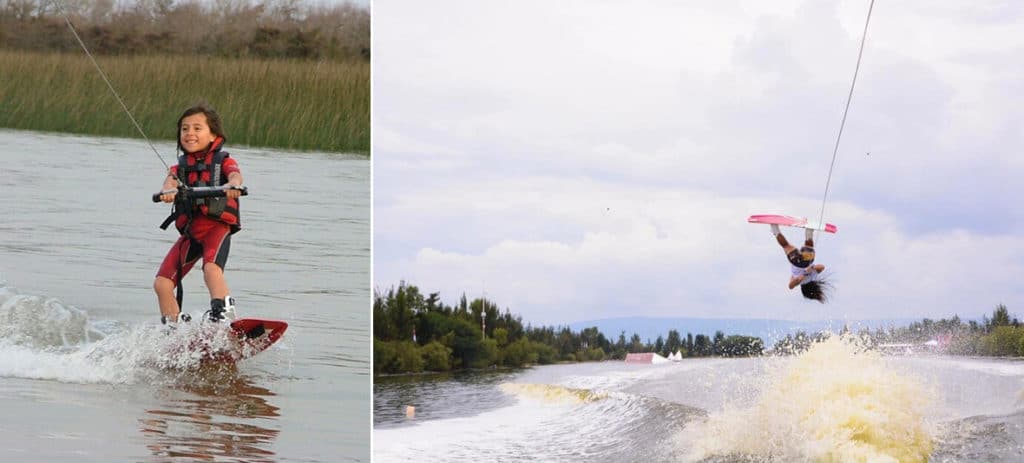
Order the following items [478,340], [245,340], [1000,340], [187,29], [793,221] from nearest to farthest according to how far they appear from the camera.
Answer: [245,340] → [793,221] → [1000,340] → [187,29] → [478,340]

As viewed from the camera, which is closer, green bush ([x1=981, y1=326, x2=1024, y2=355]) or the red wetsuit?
the red wetsuit

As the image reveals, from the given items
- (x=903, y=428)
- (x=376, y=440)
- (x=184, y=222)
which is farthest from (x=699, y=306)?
(x=184, y=222)

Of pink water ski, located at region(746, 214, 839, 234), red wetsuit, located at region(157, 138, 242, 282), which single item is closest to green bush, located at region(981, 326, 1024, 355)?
pink water ski, located at region(746, 214, 839, 234)

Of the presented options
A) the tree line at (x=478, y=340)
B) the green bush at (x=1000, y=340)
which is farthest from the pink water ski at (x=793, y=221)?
the green bush at (x=1000, y=340)

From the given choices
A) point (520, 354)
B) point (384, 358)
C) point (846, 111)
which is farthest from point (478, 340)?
point (846, 111)

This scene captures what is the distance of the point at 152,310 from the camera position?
7.21 meters

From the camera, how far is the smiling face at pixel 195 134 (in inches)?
262

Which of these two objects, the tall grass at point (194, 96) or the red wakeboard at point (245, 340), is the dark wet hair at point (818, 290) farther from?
the tall grass at point (194, 96)

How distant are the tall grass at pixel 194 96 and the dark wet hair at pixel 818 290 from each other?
255 cm

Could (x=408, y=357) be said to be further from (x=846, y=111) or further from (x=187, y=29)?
(x=846, y=111)

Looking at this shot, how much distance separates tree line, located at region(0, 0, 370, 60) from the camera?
8.47 m

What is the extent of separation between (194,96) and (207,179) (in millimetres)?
1790

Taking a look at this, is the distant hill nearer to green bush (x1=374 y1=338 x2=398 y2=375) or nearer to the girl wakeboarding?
the girl wakeboarding

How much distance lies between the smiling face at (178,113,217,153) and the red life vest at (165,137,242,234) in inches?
1.8
